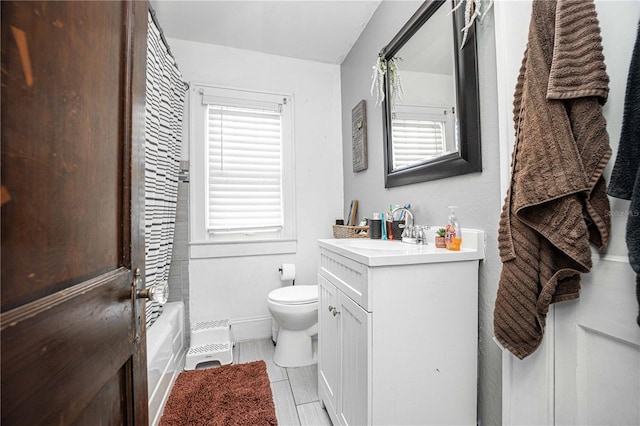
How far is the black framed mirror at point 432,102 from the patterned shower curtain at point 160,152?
1.34 metres

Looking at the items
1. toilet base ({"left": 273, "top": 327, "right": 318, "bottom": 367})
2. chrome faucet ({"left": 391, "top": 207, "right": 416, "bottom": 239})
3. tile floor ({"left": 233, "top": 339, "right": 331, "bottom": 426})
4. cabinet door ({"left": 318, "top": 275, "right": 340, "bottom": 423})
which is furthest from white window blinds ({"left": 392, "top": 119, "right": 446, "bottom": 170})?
tile floor ({"left": 233, "top": 339, "right": 331, "bottom": 426})

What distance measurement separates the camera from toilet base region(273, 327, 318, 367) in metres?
1.85

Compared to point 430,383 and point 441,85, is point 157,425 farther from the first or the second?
point 441,85

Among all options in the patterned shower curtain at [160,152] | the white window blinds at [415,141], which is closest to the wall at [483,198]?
the white window blinds at [415,141]

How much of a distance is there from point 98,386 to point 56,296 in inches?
8.4

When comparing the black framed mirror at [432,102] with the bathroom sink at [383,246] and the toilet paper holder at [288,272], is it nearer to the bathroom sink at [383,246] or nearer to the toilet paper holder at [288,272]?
the bathroom sink at [383,246]

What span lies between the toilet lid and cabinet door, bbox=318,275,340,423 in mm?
315

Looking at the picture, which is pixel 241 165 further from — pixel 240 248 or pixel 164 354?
pixel 164 354

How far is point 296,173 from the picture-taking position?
2402 millimetres

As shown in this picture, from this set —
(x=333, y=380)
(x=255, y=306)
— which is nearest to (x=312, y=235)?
(x=255, y=306)

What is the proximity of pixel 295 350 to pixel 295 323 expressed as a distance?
0.22 meters

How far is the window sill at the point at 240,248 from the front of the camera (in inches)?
85.1

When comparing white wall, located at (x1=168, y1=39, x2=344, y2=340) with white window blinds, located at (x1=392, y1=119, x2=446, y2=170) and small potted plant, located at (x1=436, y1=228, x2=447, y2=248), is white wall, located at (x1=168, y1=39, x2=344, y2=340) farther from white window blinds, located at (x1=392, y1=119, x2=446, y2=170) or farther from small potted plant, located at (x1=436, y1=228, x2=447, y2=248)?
small potted plant, located at (x1=436, y1=228, x2=447, y2=248)

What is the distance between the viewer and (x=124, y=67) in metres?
0.57
